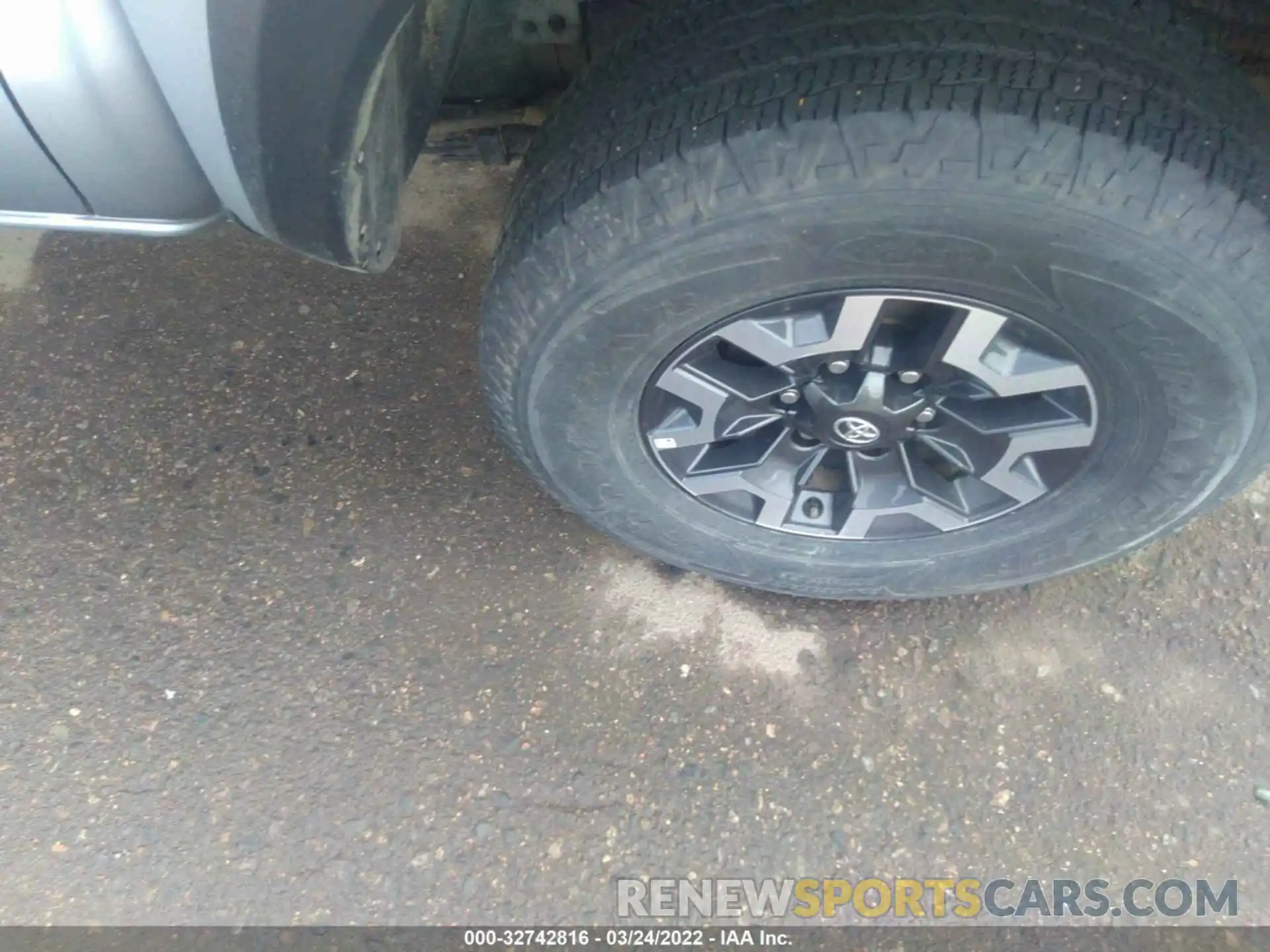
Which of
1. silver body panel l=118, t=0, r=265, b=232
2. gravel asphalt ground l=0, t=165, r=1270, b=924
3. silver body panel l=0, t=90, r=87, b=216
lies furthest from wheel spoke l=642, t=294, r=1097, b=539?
silver body panel l=0, t=90, r=87, b=216

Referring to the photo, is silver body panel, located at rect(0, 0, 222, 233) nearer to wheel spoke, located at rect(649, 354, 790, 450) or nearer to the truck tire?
the truck tire

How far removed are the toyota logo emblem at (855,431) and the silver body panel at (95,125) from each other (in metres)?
1.07

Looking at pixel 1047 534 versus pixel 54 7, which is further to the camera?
pixel 1047 534

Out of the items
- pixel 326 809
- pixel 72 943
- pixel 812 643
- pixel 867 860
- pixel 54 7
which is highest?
pixel 54 7

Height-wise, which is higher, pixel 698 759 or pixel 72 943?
pixel 698 759

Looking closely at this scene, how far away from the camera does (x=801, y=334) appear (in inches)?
56.6

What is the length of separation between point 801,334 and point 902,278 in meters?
0.18

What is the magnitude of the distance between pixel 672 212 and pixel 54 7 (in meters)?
0.83

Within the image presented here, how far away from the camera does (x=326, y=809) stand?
181 cm

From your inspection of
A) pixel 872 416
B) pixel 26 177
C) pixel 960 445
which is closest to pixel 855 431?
pixel 872 416

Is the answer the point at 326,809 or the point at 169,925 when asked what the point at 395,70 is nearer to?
the point at 326,809

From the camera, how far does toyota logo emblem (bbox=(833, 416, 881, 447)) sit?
1595mm

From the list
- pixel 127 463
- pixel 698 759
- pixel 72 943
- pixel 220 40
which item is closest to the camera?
pixel 220 40

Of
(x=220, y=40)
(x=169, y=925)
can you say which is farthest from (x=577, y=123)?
(x=169, y=925)
